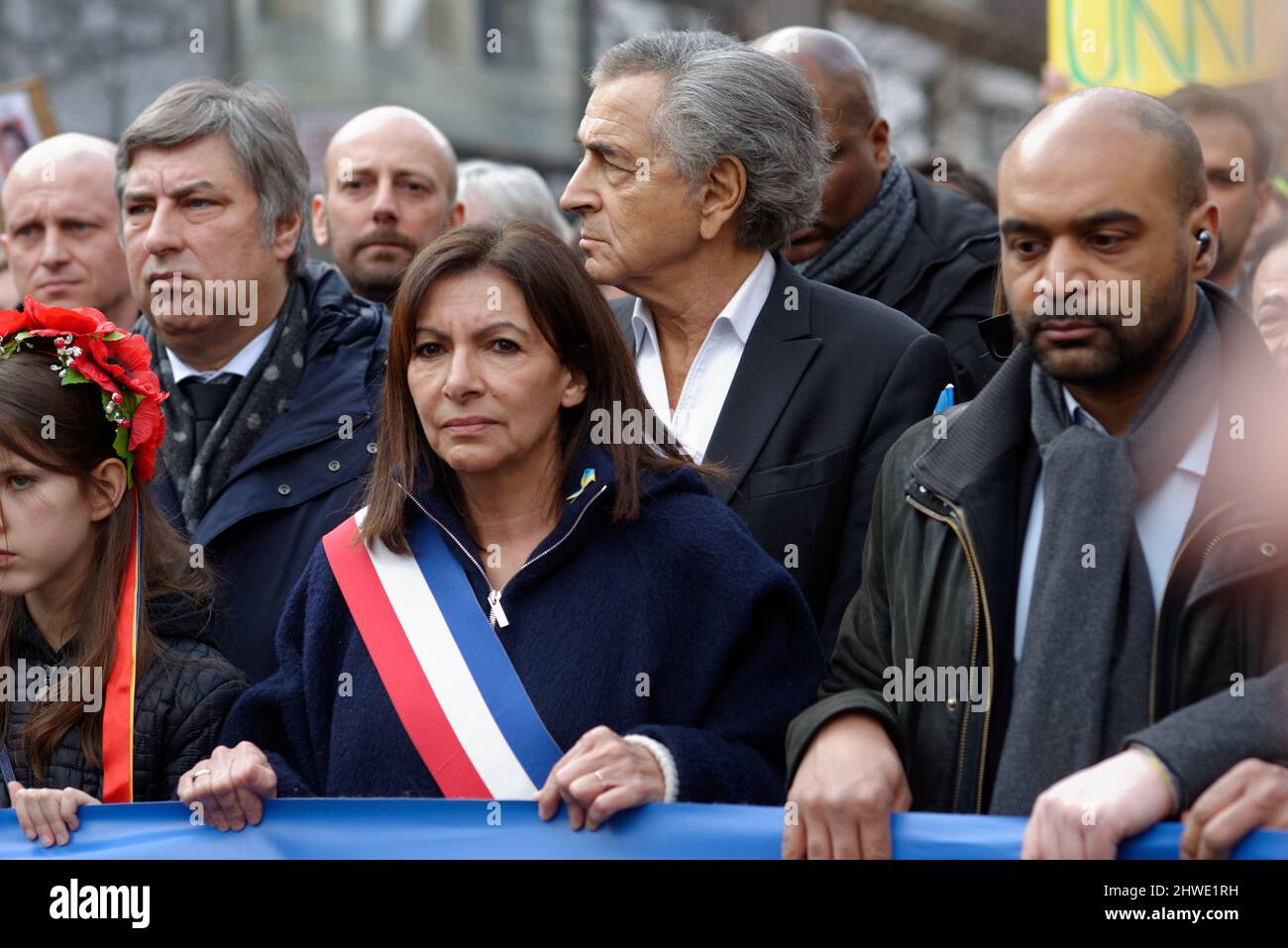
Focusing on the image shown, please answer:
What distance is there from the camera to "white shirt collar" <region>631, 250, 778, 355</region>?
15.1 feet

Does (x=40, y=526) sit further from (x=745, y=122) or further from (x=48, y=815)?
(x=745, y=122)

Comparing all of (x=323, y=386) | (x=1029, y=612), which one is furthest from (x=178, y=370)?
(x=1029, y=612)

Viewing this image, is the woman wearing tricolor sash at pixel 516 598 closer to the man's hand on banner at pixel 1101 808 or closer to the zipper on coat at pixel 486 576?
the zipper on coat at pixel 486 576

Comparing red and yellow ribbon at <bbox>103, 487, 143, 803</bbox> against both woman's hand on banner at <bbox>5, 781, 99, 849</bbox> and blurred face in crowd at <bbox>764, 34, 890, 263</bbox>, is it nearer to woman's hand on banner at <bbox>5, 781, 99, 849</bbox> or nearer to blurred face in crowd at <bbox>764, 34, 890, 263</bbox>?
woman's hand on banner at <bbox>5, 781, 99, 849</bbox>

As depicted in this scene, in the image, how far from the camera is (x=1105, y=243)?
3.37 metres

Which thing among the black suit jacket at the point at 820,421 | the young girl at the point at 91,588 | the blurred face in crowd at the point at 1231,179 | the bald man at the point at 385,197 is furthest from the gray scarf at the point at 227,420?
the blurred face in crowd at the point at 1231,179

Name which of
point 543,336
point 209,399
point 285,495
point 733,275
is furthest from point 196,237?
point 543,336

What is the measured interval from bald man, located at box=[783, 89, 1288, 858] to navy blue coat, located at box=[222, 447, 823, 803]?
18 centimetres

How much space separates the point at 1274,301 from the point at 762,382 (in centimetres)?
137

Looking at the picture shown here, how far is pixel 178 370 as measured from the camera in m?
5.03

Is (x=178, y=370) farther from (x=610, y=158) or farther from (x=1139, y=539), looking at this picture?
(x=1139, y=539)

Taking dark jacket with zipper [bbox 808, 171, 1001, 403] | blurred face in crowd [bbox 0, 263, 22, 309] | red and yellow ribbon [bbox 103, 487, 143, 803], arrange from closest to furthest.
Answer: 1. red and yellow ribbon [bbox 103, 487, 143, 803]
2. dark jacket with zipper [bbox 808, 171, 1001, 403]
3. blurred face in crowd [bbox 0, 263, 22, 309]

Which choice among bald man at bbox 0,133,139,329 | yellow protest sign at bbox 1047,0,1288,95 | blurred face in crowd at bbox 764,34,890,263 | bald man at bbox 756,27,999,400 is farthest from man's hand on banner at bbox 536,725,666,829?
yellow protest sign at bbox 1047,0,1288,95

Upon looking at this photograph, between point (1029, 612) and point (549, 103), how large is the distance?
65.1 ft
